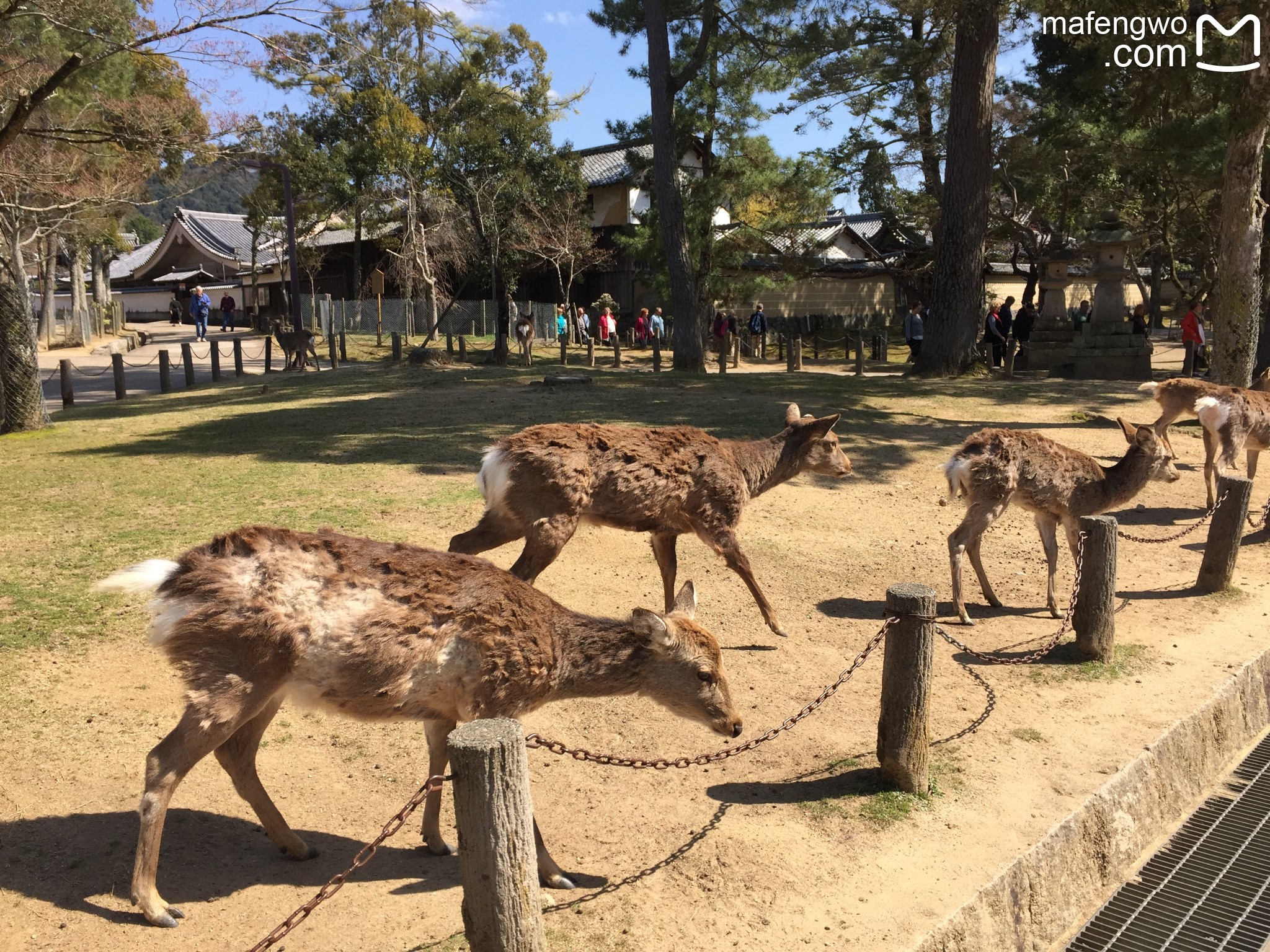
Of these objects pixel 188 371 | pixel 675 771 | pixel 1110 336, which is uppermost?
pixel 1110 336

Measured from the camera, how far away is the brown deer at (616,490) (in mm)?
6953

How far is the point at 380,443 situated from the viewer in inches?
527

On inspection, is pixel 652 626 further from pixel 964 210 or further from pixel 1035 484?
pixel 964 210

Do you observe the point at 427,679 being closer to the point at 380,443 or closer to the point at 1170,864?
the point at 1170,864

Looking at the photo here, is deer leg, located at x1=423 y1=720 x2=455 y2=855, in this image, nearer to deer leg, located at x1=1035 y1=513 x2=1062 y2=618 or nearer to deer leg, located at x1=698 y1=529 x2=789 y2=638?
deer leg, located at x1=698 y1=529 x2=789 y2=638

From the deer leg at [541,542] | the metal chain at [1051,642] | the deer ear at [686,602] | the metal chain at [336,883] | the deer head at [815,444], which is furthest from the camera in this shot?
the deer head at [815,444]

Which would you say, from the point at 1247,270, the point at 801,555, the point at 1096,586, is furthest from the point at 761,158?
the point at 1096,586

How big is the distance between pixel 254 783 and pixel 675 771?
218 cm

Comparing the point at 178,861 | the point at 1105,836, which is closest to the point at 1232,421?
the point at 1105,836

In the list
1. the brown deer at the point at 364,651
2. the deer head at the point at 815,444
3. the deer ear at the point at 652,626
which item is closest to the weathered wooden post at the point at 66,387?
the deer head at the point at 815,444

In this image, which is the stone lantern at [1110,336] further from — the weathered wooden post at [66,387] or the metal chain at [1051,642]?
the weathered wooden post at [66,387]

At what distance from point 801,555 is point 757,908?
5.63 m

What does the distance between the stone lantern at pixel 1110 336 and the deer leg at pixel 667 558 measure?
55.1ft

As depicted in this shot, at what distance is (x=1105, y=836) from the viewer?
5215 millimetres
